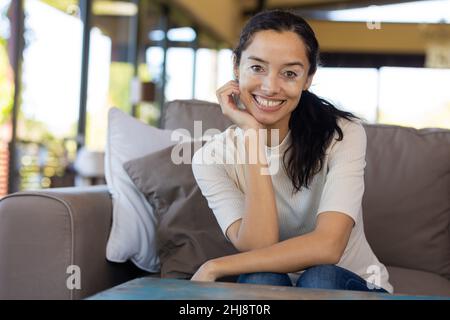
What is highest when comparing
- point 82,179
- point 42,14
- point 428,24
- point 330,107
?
point 428,24

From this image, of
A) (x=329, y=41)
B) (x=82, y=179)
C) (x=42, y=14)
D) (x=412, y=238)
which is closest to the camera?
(x=412, y=238)

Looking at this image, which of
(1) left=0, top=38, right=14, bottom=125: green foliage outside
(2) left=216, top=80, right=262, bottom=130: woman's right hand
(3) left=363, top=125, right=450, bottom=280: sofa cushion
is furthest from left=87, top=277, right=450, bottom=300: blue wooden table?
(1) left=0, top=38, right=14, bottom=125: green foliage outside

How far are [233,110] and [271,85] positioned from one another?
164 mm

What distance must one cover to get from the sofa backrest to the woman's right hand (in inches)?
22.0

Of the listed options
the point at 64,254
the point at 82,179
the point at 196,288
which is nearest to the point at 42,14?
the point at 82,179

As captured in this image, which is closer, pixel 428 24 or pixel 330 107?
pixel 330 107

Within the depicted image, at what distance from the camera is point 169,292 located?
1.05m

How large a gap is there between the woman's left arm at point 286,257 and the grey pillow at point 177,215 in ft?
1.26

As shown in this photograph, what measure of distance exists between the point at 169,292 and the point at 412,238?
1239 mm

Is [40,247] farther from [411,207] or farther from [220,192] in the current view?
[411,207]

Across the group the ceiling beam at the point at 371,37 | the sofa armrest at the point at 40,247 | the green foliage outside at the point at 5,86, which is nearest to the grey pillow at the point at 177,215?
the sofa armrest at the point at 40,247

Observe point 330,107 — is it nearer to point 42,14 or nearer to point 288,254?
point 288,254

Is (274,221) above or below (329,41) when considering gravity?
below

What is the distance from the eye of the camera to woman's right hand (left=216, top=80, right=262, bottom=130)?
68.7 inches
